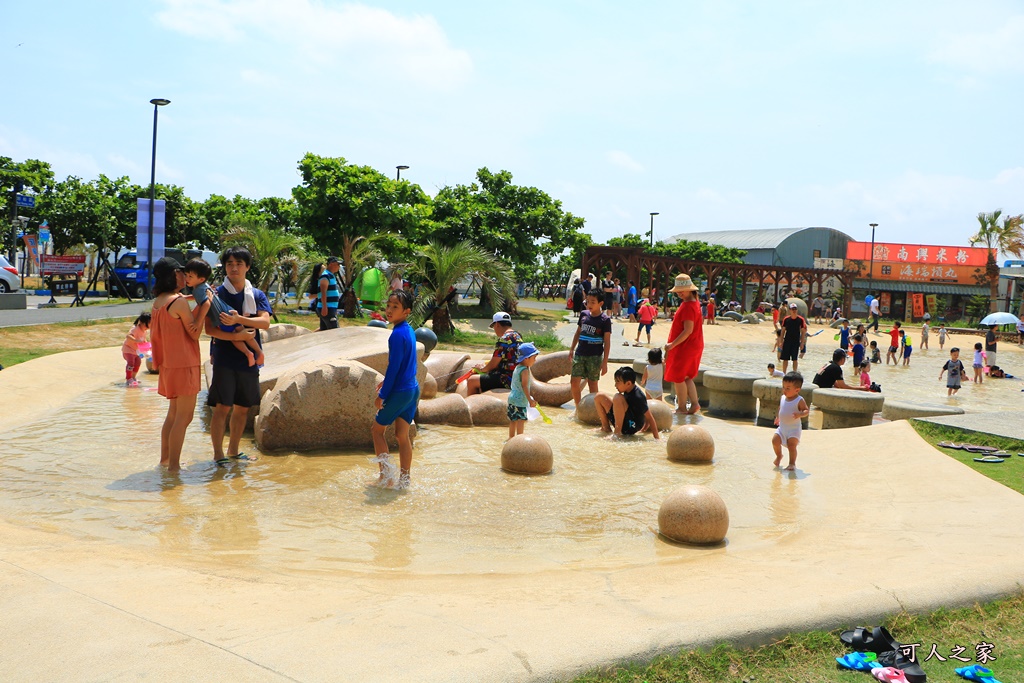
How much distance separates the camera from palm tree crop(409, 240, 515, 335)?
20.2 m

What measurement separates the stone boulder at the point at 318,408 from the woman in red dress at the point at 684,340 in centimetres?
409

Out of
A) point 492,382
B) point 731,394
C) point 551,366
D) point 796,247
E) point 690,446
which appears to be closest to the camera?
point 690,446

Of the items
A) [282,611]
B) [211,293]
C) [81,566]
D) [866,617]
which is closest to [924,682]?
[866,617]

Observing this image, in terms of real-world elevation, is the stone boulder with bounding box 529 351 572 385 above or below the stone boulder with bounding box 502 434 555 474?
above

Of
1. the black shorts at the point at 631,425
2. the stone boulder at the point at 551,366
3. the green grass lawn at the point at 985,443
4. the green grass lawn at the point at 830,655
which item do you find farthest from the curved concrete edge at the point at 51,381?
the green grass lawn at the point at 985,443

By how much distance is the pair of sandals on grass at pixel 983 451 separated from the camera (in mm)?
7805

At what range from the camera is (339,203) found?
26312mm

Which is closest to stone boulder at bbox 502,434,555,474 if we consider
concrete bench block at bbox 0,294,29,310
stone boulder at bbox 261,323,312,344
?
stone boulder at bbox 261,323,312,344

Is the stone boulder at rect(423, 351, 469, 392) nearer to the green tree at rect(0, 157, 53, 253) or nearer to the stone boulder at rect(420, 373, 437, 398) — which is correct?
the stone boulder at rect(420, 373, 437, 398)

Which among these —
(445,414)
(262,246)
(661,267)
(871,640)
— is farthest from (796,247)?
(871,640)

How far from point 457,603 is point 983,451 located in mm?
6622

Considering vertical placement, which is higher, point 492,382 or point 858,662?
point 492,382

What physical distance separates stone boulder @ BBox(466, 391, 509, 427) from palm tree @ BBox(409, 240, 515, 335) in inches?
413

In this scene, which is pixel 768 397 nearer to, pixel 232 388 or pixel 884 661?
pixel 232 388
